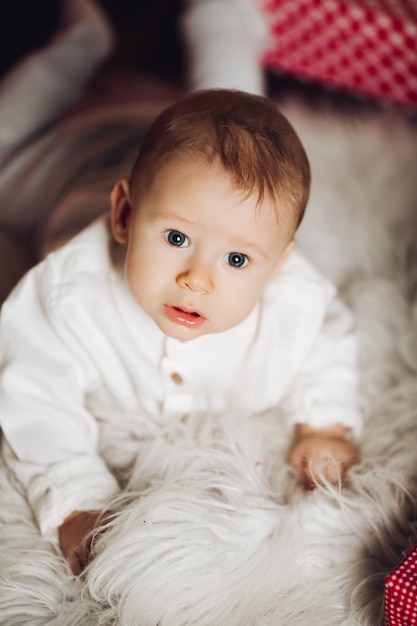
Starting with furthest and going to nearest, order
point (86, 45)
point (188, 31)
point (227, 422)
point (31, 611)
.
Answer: point (188, 31)
point (86, 45)
point (227, 422)
point (31, 611)

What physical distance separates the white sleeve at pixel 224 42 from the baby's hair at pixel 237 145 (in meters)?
0.53

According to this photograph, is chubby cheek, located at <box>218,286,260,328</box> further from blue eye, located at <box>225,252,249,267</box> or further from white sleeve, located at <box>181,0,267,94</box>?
white sleeve, located at <box>181,0,267,94</box>

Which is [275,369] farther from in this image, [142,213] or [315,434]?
[142,213]

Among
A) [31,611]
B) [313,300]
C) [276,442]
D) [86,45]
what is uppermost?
[86,45]

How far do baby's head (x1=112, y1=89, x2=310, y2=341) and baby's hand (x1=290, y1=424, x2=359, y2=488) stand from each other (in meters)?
0.19

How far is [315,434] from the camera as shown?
0.83 meters

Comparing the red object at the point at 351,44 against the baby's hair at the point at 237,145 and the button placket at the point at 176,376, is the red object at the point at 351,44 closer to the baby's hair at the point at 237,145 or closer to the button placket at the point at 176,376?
the baby's hair at the point at 237,145

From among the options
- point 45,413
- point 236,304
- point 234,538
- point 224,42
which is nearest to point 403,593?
point 234,538

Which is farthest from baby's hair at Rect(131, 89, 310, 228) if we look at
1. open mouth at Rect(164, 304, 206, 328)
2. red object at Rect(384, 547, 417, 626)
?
red object at Rect(384, 547, 417, 626)

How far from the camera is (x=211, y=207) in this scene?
2.13ft

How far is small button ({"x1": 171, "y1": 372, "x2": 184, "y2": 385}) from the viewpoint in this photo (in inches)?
32.1

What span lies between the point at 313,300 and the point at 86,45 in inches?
26.3

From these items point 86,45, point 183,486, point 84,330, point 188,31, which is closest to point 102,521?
point 183,486

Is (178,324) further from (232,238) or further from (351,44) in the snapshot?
(351,44)
